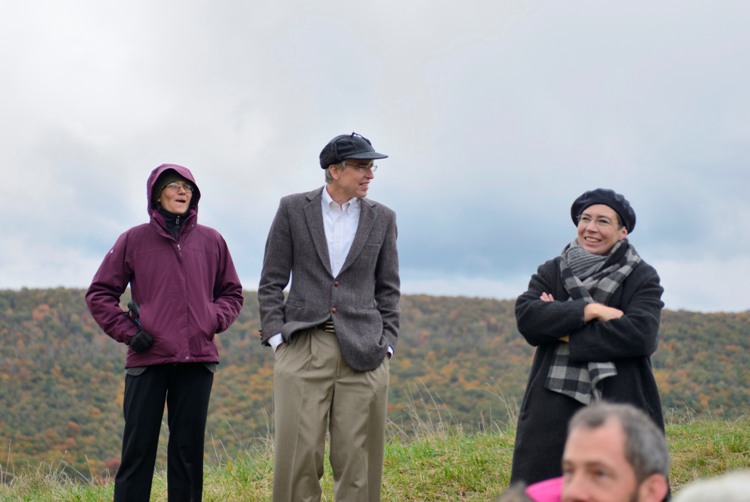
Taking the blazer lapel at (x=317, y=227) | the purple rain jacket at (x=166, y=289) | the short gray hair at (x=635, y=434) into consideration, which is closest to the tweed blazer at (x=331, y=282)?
the blazer lapel at (x=317, y=227)

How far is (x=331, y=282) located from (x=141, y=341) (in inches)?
45.2

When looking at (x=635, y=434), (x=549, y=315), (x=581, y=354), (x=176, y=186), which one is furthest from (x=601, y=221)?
(x=176, y=186)

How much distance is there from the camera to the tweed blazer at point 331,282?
524 centimetres

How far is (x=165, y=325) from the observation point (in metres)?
5.45

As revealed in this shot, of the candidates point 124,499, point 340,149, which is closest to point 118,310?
point 124,499

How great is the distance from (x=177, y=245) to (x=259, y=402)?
21722 millimetres

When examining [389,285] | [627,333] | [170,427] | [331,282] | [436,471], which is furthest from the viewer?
[436,471]

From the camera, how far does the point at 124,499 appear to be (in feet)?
18.2

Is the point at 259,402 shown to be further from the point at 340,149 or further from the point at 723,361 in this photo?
the point at 340,149

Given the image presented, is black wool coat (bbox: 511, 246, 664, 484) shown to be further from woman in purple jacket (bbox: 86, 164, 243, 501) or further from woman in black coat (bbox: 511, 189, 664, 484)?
woman in purple jacket (bbox: 86, 164, 243, 501)

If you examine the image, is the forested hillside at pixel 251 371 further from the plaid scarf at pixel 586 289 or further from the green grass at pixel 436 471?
A: the plaid scarf at pixel 586 289

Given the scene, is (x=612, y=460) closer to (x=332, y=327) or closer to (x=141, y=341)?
(x=332, y=327)

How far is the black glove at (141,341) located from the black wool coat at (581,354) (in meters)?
2.17

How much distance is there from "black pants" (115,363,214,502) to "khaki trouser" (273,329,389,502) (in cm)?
57
